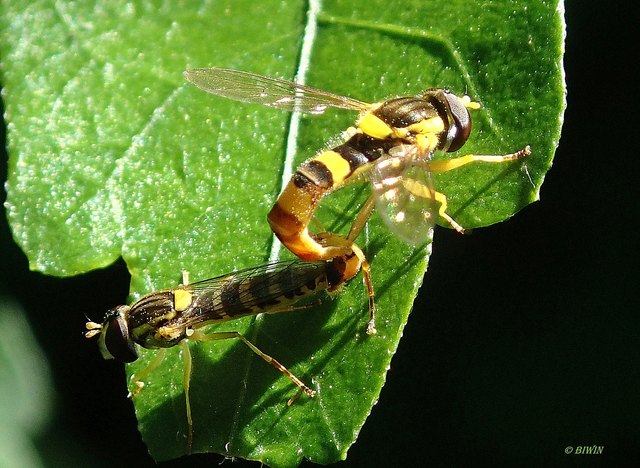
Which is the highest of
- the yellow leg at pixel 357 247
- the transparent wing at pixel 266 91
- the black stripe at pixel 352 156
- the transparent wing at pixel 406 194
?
the transparent wing at pixel 266 91

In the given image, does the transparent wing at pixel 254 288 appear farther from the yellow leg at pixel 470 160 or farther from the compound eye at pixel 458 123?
the compound eye at pixel 458 123

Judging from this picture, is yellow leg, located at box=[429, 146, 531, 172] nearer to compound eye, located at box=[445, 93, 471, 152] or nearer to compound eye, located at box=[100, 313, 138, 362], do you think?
compound eye, located at box=[445, 93, 471, 152]

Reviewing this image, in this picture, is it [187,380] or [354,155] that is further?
[354,155]

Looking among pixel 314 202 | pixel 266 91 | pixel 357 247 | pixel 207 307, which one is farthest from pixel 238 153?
pixel 207 307

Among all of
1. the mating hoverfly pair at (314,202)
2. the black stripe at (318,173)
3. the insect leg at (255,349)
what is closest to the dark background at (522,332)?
the mating hoverfly pair at (314,202)

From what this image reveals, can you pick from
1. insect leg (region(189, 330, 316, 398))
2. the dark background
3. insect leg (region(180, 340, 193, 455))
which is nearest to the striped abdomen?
insect leg (region(189, 330, 316, 398))

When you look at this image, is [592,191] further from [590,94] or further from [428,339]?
[428,339]

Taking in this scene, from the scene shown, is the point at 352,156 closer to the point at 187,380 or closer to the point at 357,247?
the point at 357,247
